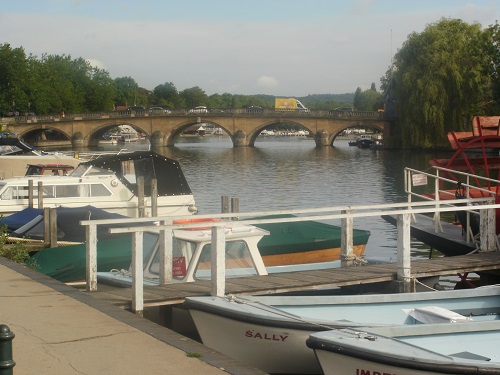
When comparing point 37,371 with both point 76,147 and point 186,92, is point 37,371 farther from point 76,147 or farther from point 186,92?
point 186,92

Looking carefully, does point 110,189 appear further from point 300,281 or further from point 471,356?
point 471,356

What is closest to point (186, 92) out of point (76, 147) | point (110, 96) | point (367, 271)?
point (110, 96)

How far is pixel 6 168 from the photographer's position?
35.5 m

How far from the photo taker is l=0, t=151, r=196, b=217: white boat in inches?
878

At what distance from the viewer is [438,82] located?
62125 millimetres

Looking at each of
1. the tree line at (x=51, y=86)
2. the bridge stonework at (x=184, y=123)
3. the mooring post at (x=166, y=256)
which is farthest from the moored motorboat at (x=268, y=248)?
the tree line at (x=51, y=86)

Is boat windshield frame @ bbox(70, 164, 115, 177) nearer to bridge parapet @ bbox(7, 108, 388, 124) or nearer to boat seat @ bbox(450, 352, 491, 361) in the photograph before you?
boat seat @ bbox(450, 352, 491, 361)

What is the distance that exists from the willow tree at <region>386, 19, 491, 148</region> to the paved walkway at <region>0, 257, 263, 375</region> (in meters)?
53.7

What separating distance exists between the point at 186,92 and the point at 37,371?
615 ft

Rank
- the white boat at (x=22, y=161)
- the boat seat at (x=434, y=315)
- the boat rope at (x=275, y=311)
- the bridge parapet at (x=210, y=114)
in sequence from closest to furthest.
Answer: the boat rope at (x=275, y=311)
the boat seat at (x=434, y=315)
the white boat at (x=22, y=161)
the bridge parapet at (x=210, y=114)

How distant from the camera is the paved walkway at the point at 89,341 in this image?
258 inches

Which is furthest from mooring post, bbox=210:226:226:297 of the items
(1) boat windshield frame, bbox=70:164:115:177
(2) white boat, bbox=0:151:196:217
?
(1) boat windshield frame, bbox=70:164:115:177

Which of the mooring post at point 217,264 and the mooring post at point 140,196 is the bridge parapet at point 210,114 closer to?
the mooring post at point 140,196

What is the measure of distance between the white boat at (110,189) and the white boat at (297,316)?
1330 cm
